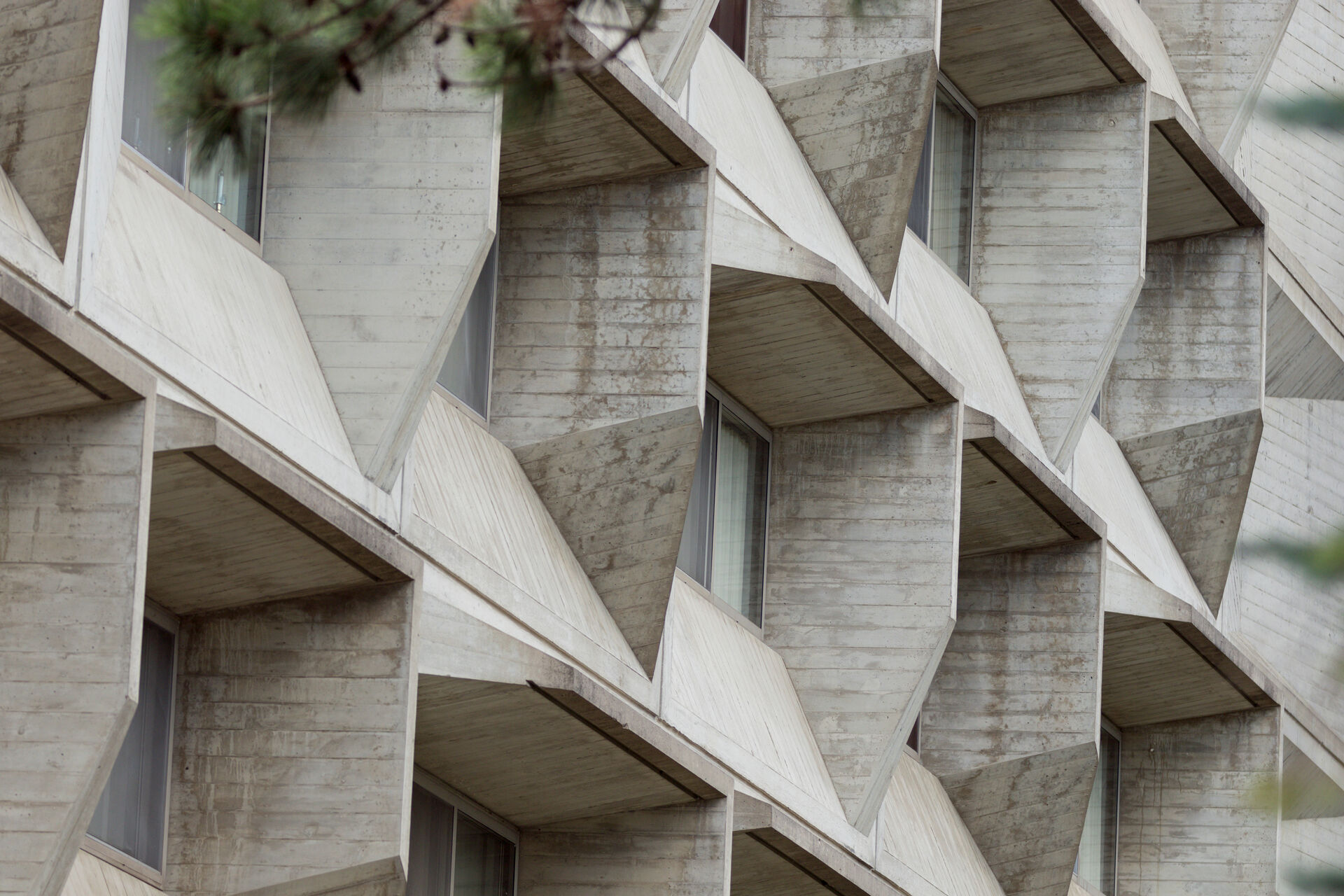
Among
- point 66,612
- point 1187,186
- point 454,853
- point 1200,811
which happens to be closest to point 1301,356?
point 1187,186

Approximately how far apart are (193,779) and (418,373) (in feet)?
8.23

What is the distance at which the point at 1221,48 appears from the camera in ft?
95.3

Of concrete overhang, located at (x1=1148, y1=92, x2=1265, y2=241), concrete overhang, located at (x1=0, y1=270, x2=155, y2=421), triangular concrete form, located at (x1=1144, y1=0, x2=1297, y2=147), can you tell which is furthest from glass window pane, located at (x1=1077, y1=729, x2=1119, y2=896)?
concrete overhang, located at (x1=0, y1=270, x2=155, y2=421)

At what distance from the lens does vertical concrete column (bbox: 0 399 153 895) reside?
36.6 feet

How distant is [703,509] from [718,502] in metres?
0.31

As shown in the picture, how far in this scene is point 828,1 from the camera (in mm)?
21188

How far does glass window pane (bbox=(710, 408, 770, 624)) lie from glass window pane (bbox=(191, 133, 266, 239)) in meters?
6.71

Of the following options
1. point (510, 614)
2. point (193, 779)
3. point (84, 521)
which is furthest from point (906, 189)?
point (84, 521)

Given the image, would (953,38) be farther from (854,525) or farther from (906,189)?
(854,525)

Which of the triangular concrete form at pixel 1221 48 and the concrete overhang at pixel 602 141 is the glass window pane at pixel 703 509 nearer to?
the concrete overhang at pixel 602 141

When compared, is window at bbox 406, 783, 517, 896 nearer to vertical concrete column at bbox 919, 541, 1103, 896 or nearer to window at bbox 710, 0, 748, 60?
window at bbox 710, 0, 748, 60

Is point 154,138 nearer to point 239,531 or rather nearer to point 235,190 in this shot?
point 235,190

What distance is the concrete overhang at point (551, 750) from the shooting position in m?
15.1

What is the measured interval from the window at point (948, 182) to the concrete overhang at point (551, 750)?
8.71 m
